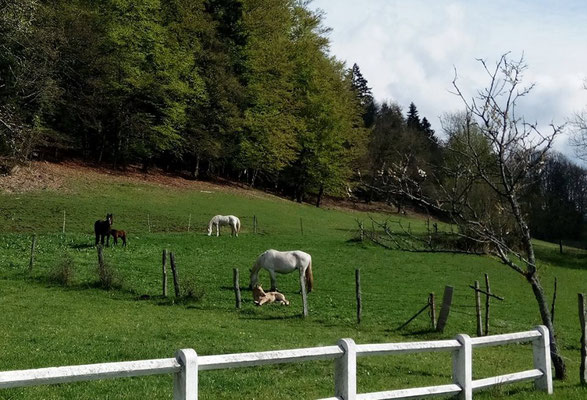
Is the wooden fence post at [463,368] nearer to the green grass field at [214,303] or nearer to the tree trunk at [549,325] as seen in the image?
the green grass field at [214,303]

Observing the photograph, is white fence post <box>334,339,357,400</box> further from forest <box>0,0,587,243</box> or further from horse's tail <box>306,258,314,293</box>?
forest <box>0,0,587,243</box>

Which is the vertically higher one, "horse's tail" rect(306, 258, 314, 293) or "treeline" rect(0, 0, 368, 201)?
"treeline" rect(0, 0, 368, 201)

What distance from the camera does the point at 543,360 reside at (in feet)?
31.6

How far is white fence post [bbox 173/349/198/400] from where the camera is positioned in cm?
556

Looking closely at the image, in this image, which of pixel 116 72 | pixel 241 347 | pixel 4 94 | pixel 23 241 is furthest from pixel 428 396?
pixel 116 72

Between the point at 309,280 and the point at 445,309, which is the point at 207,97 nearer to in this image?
the point at 309,280

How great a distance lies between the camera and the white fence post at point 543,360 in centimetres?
963

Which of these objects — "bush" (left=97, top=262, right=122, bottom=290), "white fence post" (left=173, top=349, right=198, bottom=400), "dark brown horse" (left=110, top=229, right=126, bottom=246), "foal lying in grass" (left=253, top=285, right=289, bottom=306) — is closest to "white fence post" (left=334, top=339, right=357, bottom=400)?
"white fence post" (left=173, top=349, right=198, bottom=400)

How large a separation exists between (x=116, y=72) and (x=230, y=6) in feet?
57.1

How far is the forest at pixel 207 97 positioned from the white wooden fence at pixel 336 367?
32499 millimetres

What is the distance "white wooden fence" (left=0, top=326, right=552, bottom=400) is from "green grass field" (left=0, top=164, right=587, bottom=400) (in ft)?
2.15

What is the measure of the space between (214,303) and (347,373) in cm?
1398

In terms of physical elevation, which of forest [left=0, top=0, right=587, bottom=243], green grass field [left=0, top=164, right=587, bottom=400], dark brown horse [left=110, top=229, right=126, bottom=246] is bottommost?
green grass field [left=0, top=164, right=587, bottom=400]

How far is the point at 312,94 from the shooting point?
221 ft
